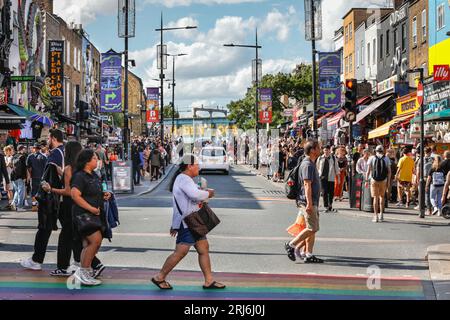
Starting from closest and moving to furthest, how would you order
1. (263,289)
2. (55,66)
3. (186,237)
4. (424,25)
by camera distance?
(186,237)
(263,289)
(424,25)
(55,66)

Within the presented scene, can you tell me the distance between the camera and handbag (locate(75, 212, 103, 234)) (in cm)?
907

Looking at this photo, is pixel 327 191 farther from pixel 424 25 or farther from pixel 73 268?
pixel 424 25

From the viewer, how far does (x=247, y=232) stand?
15.2 m

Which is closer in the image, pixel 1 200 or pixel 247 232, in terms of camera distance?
pixel 247 232

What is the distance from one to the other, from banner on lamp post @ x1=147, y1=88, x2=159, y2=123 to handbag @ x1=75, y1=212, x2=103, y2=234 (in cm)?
3771

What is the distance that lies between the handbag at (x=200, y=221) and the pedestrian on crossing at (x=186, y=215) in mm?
57

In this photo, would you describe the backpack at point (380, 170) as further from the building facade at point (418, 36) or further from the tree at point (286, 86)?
the tree at point (286, 86)

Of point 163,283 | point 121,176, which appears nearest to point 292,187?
point 163,283

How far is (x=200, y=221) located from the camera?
8.78m

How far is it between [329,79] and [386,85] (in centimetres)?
1239

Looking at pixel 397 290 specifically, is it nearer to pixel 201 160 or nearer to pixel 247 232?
pixel 247 232

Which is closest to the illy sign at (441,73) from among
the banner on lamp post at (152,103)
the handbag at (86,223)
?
the handbag at (86,223)

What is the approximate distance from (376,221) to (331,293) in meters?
9.21
